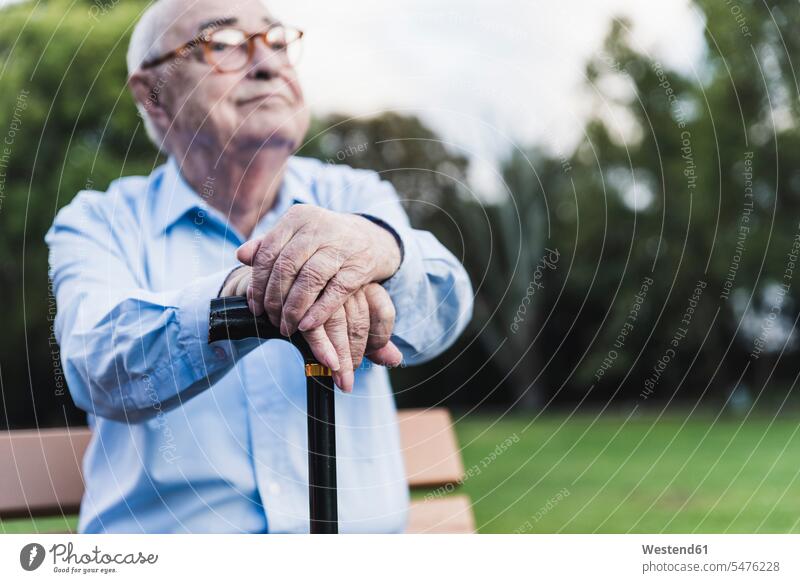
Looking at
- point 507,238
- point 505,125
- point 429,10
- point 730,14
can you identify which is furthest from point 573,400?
point 429,10

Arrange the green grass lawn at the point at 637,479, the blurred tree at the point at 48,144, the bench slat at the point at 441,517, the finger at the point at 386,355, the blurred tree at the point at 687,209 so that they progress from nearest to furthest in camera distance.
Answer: the finger at the point at 386,355 → the bench slat at the point at 441,517 → the green grass lawn at the point at 637,479 → the blurred tree at the point at 48,144 → the blurred tree at the point at 687,209

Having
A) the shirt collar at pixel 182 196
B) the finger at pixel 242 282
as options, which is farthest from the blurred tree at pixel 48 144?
the finger at pixel 242 282

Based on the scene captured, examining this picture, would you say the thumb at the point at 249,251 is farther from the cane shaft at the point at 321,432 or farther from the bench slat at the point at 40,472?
the bench slat at the point at 40,472

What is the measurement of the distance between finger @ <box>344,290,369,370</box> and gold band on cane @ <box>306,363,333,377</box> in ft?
0.13

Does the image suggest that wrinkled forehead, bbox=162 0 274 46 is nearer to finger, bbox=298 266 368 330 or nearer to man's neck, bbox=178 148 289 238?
man's neck, bbox=178 148 289 238

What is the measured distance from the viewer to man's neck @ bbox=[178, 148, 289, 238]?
4.12ft

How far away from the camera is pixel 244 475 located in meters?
1.20

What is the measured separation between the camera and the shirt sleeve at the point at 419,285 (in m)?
1.02

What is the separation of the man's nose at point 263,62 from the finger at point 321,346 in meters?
0.42

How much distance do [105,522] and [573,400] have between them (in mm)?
7178

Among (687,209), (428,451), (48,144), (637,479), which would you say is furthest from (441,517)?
(687,209)

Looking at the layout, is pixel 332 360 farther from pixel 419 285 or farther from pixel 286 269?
pixel 419 285

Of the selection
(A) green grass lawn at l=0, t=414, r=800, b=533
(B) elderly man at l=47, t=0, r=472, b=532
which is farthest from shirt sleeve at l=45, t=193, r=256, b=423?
(A) green grass lawn at l=0, t=414, r=800, b=533
